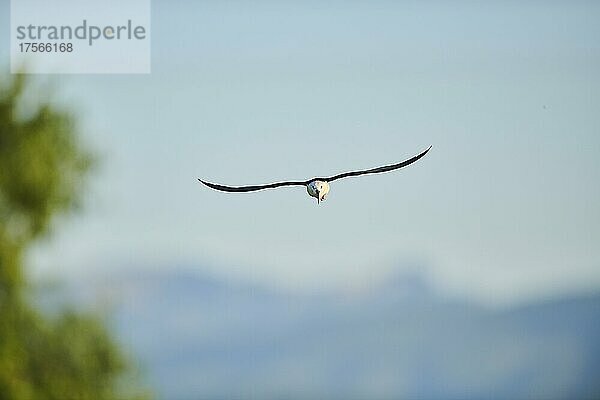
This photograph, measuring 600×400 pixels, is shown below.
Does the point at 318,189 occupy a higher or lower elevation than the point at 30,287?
higher

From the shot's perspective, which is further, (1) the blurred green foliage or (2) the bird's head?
(1) the blurred green foliage

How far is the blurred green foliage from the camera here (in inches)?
231

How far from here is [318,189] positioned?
3.27 metres

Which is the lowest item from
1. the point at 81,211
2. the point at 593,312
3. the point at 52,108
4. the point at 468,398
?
the point at 468,398

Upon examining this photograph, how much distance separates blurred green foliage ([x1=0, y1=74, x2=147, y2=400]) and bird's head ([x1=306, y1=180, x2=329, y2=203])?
283 cm

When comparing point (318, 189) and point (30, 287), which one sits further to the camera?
point (30, 287)

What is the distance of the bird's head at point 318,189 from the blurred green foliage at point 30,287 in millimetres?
2825

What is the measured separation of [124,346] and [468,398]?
4.98m

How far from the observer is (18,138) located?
6297 millimetres

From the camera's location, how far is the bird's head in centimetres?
324

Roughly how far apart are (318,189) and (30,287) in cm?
303

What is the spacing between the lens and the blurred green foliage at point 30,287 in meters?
5.87

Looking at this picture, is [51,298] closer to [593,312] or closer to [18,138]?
[18,138]

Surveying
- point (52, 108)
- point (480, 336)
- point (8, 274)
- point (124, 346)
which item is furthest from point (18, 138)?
point (480, 336)
